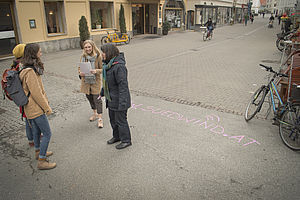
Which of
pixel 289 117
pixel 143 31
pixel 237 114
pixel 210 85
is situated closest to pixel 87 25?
pixel 143 31

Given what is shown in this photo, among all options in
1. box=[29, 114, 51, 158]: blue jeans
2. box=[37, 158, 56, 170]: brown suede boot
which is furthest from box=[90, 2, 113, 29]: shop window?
box=[37, 158, 56, 170]: brown suede boot

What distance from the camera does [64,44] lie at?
1565 cm

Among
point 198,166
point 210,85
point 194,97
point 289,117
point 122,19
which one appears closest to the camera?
point 198,166

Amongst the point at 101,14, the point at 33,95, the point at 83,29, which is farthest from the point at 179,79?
the point at 101,14

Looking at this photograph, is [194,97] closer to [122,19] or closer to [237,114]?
[237,114]

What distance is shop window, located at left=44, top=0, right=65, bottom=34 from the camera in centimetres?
1481

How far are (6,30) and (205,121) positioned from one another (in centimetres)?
1230

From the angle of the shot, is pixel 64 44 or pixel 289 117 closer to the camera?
pixel 289 117

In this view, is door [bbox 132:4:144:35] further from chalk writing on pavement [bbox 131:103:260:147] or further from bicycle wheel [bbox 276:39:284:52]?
chalk writing on pavement [bbox 131:103:260:147]

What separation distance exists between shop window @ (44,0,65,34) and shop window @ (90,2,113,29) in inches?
107

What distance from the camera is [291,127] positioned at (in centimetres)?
414

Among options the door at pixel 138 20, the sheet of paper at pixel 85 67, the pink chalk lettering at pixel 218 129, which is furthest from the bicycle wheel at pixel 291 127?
the door at pixel 138 20

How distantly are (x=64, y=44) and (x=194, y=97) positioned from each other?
1181cm

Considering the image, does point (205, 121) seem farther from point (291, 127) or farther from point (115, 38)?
point (115, 38)
